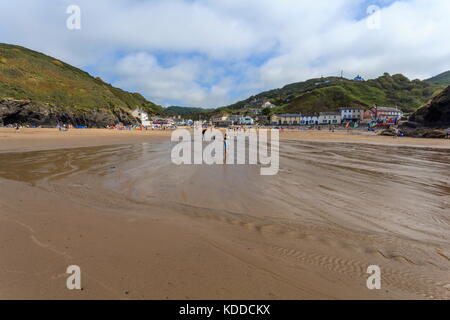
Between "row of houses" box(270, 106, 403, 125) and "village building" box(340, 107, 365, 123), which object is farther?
"village building" box(340, 107, 365, 123)

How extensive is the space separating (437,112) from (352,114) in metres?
69.1

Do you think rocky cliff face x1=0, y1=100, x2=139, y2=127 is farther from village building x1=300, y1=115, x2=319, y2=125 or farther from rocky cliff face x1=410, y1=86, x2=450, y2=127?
village building x1=300, y1=115, x2=319, y2=125

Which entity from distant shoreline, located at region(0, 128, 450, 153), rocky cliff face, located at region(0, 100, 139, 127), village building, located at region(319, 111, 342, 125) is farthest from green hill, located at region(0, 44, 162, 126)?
village building, located at region(319, 111, 342, 125)

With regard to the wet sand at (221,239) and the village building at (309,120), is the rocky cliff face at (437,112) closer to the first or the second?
the wet sand at (221,239)

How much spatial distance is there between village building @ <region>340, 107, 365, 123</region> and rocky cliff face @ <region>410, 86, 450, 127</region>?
63.5 m

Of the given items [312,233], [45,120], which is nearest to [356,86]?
[45,120]

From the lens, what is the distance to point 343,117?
111625mm

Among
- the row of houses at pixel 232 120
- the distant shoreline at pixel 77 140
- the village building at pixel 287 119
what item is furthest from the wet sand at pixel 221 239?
the row of houses at pixel 232 120

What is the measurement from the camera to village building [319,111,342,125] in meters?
113

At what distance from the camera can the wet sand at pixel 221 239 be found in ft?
9.20

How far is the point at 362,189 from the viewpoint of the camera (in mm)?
7754
